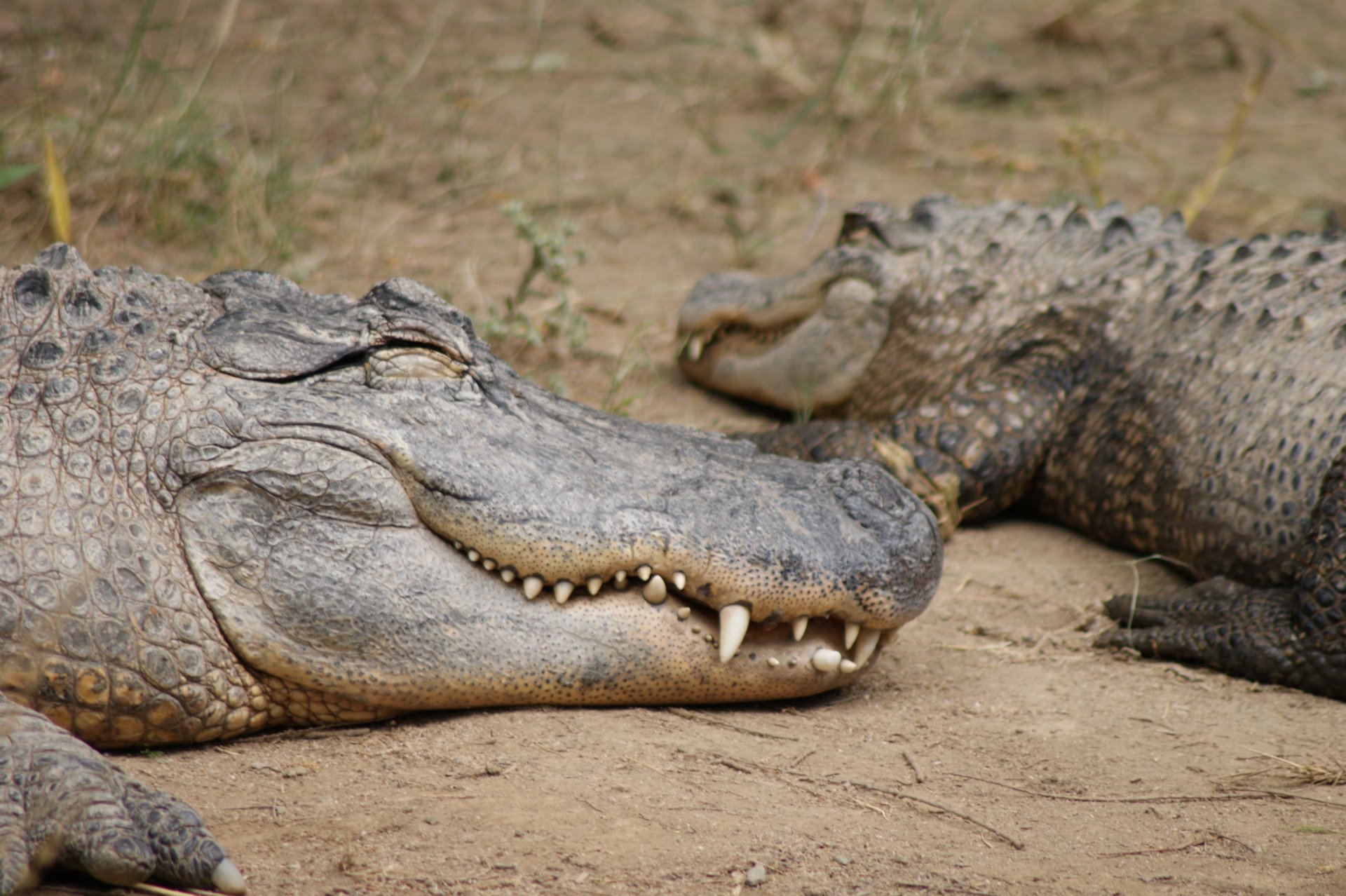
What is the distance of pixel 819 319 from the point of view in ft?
17.0

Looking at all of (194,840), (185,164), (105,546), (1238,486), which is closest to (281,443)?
(105,546)

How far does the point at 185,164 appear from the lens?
17.5 feet

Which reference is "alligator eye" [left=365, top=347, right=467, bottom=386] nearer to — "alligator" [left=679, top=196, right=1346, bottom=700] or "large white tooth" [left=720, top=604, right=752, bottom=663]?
"large white tooth" [left=720, top=604, right=752, bottom=663]

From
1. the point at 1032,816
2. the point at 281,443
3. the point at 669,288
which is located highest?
the point at 669,288

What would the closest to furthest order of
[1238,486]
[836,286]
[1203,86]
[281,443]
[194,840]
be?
[194,840] < [281,443] < [1238,486] < [836,286] < [1203,86]

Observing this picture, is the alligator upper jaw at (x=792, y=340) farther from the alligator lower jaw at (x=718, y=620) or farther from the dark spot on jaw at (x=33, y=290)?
the dark spot on jaw at (x=33, y=290)

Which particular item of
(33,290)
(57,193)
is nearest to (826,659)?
(33,290)

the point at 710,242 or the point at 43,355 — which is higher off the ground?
the point at 710,242

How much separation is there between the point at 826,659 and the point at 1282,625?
1.44 metres

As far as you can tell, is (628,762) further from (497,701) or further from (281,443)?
(281,443)

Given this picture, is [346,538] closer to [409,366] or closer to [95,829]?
[409,366]

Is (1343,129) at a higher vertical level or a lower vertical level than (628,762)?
A: higher

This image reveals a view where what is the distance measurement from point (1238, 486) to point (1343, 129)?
15.4 feet

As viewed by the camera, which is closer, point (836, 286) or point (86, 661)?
point (86, 661)
